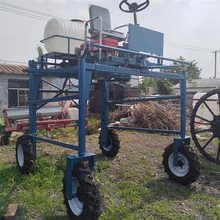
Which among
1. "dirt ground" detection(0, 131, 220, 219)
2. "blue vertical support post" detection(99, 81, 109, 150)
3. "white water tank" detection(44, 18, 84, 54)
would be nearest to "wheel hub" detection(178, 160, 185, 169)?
"dirt ground" detection(0, 131, 220, 219)

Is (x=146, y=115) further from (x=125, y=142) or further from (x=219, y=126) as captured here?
(x=219, y=126)

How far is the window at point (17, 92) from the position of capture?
13438mm

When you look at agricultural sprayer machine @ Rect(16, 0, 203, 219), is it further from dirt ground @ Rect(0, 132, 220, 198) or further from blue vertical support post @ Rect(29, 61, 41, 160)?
dirt ground @ Rect(0, 132, 220, 198)

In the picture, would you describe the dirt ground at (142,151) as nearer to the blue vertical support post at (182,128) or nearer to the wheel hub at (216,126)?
the blue vertical support post at (182,128)

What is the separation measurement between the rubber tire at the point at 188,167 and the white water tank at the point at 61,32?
2.79 m

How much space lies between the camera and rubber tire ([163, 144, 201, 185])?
388 centimetres

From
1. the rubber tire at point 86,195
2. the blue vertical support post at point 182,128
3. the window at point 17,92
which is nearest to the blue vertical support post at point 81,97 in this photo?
the rubber tire at point 86,195

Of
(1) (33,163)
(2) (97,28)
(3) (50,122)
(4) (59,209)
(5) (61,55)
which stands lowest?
(4) (59,209)

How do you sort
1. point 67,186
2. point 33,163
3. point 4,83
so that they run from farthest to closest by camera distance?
point 4,83
point 33,163
point 67,186

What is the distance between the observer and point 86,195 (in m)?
2.72

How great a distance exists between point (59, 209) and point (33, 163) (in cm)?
133

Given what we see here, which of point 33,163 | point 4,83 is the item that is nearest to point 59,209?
point 33,163

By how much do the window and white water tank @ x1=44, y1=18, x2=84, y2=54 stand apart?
1028 cm

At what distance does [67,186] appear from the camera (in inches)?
117
